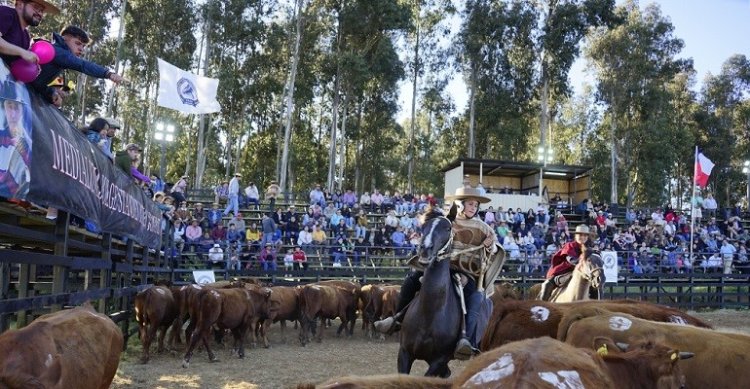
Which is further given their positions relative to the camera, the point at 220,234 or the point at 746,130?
the point at 746,130

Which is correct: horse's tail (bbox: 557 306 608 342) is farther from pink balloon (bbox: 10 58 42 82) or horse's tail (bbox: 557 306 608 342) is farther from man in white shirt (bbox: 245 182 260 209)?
man in white shirt (bbox: 245 182 260 209)

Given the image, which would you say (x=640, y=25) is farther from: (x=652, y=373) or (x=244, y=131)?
(x=652, y=373)

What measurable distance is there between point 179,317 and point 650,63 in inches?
1802

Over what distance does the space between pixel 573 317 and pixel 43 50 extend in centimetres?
620

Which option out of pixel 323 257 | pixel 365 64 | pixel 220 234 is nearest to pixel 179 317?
pixel 220 234

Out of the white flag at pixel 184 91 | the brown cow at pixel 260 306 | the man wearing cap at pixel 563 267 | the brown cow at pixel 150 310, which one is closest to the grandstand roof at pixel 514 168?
the white flag at pixel 184 91

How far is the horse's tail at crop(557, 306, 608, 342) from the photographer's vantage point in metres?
7.14

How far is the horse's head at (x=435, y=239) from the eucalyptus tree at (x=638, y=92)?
136ft

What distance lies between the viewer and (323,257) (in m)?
22.8

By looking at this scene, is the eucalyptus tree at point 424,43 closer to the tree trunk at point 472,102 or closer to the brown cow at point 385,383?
the tree trunk at point 472,102

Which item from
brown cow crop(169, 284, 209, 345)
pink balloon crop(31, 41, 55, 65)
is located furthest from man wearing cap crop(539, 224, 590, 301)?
pink balloon crop(31, 41, 55, 65)

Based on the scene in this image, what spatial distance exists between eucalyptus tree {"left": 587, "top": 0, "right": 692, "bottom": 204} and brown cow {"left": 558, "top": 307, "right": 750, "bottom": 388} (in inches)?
1633

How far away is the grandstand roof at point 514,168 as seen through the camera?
1468 inches

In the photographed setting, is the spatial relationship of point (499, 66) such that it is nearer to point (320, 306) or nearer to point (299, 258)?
point (299, 258)
